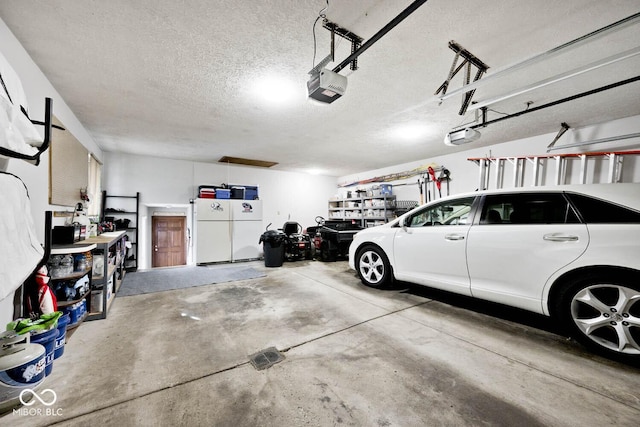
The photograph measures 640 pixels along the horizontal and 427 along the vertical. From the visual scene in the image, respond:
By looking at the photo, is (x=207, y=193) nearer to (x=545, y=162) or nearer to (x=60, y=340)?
(x=60, y=340)

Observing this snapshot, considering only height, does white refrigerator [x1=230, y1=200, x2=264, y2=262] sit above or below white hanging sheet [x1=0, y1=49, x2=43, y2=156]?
below

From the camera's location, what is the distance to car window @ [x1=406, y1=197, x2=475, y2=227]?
2820 mm

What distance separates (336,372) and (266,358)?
1.90 feet

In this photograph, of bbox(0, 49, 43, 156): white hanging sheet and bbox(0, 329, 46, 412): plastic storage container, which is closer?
bbox(0, 49, 43, 156): white hanging sheet

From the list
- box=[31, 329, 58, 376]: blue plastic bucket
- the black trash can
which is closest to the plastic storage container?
box=[31, 329, 58, 376]: blue plastic bucket

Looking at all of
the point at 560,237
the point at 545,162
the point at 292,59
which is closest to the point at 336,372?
the point at 560,237

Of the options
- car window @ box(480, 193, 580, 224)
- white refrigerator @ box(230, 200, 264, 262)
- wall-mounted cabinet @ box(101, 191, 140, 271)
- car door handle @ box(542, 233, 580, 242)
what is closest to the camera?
car door handle @ box(542, 233, 580, 242)

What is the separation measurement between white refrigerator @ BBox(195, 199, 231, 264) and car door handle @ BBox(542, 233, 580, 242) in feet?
20.3

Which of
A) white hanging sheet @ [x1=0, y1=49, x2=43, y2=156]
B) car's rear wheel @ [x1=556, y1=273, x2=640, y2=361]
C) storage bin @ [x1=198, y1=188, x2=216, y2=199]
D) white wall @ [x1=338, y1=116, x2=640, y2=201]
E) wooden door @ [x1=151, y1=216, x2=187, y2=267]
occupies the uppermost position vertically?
white wall @ [x1=338, y1=116, x2=640, y2=201]

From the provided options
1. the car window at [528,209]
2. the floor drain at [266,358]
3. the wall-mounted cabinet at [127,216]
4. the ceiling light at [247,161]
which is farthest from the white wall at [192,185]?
the car window at [528,209]

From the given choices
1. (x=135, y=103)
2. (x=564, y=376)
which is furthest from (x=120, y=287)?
(x=564, y=376)

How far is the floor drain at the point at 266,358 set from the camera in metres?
1.79

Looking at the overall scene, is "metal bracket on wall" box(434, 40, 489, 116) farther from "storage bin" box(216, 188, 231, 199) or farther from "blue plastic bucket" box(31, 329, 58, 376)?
"storage bin" box(216, 188, 231, 199)

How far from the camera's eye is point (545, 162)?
177 inches
